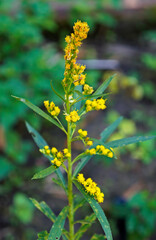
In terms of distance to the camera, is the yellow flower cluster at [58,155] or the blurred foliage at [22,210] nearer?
the yellow flower cluster at [58,155]

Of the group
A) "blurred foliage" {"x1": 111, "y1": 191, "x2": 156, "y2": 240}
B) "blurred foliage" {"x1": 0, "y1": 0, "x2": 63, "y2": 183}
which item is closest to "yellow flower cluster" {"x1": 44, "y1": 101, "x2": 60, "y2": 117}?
"blurred foliage" {"x1": 111, "y1": 191, "x2": 156, "y2": 240}

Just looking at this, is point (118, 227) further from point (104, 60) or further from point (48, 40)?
point (48, 40)

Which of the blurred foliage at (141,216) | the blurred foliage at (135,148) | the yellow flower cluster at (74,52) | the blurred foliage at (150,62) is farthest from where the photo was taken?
the blurred foliage at (150,62)

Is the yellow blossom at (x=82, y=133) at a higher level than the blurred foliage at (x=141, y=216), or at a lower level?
higher

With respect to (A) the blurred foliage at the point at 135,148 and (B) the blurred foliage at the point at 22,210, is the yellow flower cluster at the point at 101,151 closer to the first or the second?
(B) the blurred foliage at the point at 22,210

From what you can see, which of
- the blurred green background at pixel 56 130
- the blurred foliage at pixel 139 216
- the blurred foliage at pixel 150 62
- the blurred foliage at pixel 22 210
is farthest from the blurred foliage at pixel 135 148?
the blurred foliage at pixel 150 62

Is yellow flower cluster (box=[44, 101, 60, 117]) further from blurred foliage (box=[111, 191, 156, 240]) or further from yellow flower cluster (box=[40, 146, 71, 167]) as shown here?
blurred foliage (box=[111, 191, 156, 240])
